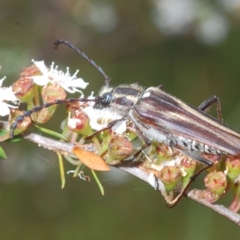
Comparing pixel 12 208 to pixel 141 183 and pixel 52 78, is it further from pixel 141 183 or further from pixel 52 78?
pixel 52 78

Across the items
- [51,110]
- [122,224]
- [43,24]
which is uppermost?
[43,24]

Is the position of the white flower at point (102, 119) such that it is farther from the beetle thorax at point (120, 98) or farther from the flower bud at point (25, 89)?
the flower bud at point (25, 89)

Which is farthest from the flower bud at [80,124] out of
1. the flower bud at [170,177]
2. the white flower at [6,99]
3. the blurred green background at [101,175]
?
the blurred green background at [101,175]

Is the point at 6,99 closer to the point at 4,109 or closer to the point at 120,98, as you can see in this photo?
the point at 4,109

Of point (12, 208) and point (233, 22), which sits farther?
point (233, 22)

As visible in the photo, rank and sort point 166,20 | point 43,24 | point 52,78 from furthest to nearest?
point 166,20 < point 43,24 < point 52,78

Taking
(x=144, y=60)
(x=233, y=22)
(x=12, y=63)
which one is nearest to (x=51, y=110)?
(x=12, y=63)

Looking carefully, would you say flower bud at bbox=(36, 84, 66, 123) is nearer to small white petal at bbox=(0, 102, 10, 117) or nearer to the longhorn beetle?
the longhorn beetle
